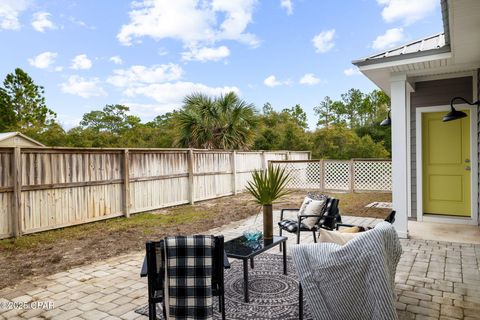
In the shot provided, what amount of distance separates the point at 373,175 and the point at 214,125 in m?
5.80

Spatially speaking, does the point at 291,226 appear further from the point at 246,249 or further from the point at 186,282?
the point at 186,282

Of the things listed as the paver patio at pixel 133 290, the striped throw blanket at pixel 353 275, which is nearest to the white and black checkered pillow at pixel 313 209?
the paver patio at pixel 133 290

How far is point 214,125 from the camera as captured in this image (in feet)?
39.6

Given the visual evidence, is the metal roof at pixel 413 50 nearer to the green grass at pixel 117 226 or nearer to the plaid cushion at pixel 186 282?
the plaid cushion at pixel 186 282

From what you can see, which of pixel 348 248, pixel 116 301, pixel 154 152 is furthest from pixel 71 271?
pixel 154 152

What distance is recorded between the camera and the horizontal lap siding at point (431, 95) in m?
5.38

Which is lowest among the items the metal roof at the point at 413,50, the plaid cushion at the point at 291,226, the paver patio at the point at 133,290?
the paver patio at the point at 133,290

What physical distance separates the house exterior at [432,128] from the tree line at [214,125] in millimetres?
6727

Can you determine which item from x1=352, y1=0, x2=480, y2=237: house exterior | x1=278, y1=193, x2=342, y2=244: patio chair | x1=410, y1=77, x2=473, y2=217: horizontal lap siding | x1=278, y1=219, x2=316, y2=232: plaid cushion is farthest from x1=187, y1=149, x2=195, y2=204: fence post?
x1=410, y1=77, x2=473, y2=217: horizontal lap siding

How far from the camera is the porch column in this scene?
183 inches

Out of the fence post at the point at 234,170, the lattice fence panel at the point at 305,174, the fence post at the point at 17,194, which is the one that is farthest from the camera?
the lattice fence panel at the point at 305,174

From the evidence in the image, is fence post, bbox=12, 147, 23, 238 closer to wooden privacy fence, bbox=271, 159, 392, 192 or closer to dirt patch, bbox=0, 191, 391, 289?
dirt patch, bbox=0, 191, 391, 289

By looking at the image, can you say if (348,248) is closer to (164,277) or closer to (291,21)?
(164,277)

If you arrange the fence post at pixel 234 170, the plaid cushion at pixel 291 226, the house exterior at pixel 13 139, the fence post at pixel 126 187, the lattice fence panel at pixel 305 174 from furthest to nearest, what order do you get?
the house exterior at pixel 13 139, the lattice fence panel at pixel 305 174, the fence post at pixel 234 170, the fence post at pixel 126 187, the plaid cushion at pixel 291 226
